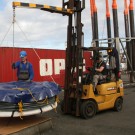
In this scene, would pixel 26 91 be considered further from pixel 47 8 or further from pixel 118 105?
pixel 118 105

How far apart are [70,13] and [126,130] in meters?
3.71

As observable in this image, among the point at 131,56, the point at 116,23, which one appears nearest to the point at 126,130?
the point at 131,56

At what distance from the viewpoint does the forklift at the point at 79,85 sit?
9219 millimetres

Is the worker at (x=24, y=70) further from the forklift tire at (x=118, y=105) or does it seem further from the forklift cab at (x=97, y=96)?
the forklift tire at (x=118, y=105)

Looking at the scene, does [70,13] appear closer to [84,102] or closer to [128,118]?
[84,102]

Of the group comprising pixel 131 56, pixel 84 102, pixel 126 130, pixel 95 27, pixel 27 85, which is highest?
pixel 95 27

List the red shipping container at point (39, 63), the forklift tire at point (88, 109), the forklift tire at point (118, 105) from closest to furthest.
Answer: 1. the forklift tire at point (88, 109)
2. the forklift tire at point (118, 105)
3. the red shipping container at point (39, 63)

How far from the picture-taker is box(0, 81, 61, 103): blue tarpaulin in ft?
22.7

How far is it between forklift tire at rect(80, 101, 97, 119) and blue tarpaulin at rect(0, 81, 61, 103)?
1.33 meters

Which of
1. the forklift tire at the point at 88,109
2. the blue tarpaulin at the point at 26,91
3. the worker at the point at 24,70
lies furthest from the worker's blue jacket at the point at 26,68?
the forklift tire at the point at 88,109

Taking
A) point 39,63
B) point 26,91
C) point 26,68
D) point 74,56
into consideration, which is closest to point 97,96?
point 74,56

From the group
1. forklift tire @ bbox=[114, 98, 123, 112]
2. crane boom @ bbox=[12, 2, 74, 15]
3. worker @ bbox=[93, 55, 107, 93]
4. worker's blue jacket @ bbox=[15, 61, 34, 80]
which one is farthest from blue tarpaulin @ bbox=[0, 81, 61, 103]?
forklift tire @ bbox=[114, 98, 123, 112]

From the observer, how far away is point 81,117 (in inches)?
362

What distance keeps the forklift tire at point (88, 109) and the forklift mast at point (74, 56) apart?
0.54ft
